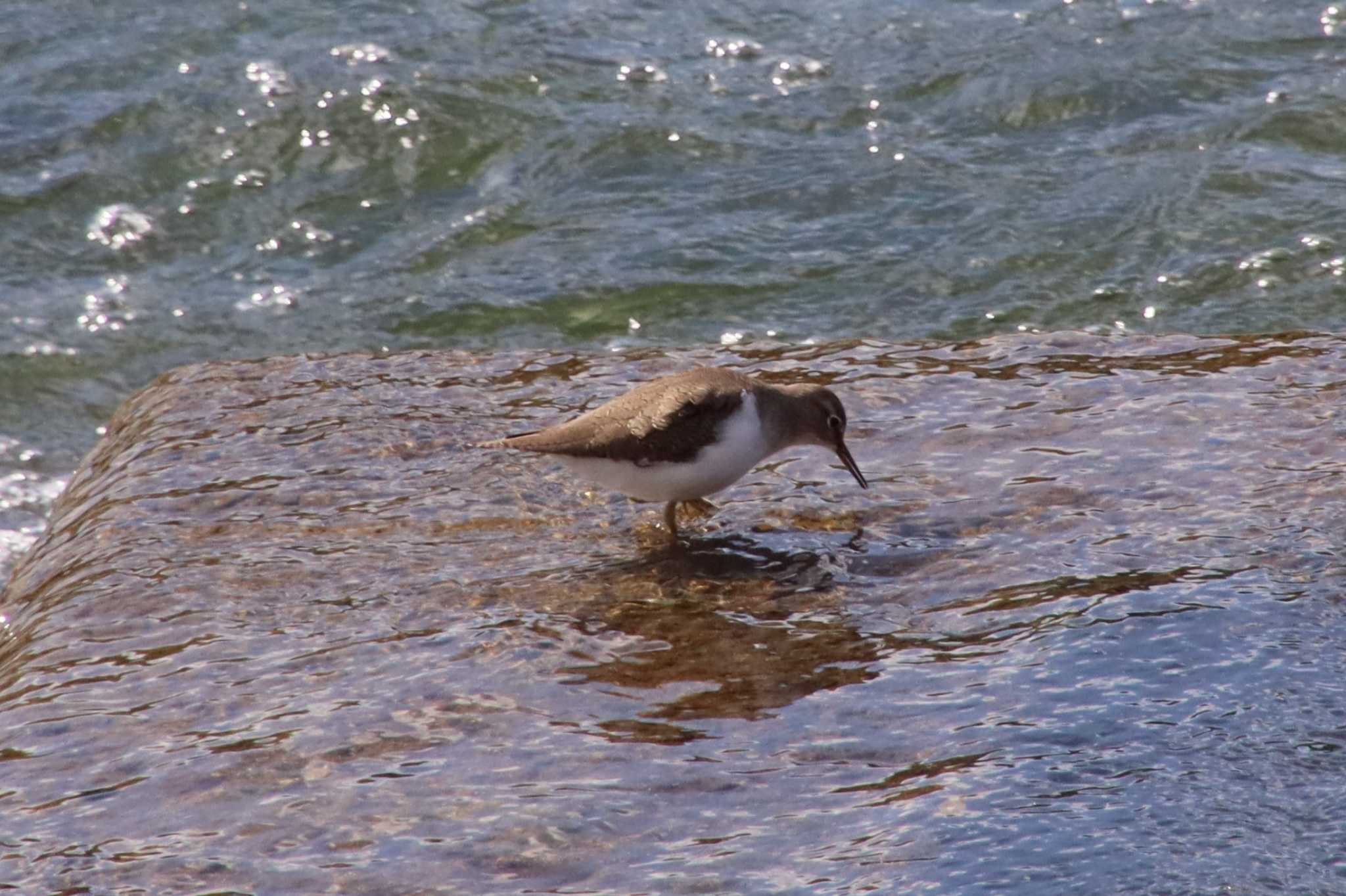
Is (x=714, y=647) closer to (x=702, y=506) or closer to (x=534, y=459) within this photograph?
(x=702, y=506)

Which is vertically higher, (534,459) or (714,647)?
(534,459)

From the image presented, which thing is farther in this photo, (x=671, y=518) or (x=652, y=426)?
(x=671, y=518)

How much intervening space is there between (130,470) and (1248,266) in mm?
6364

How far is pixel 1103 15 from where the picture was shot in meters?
11.8

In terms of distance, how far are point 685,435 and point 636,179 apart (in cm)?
578

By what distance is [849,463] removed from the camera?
5.81 metres

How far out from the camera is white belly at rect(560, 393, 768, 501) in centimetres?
543

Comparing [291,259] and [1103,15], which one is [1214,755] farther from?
[1103,15]

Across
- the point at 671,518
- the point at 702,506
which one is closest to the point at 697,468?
the point at 671,518

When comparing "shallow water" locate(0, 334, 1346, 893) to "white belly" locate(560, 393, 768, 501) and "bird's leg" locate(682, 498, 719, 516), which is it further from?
"white belly" locate(560, 393, 768, 501)

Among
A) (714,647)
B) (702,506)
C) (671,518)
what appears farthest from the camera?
(702,506)

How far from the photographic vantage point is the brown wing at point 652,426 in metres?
5.42

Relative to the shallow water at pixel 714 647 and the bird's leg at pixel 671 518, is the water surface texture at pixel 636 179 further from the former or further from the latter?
the bird's leg at pixel 671 518

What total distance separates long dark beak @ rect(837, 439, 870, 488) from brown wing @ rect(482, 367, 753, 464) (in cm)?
39
